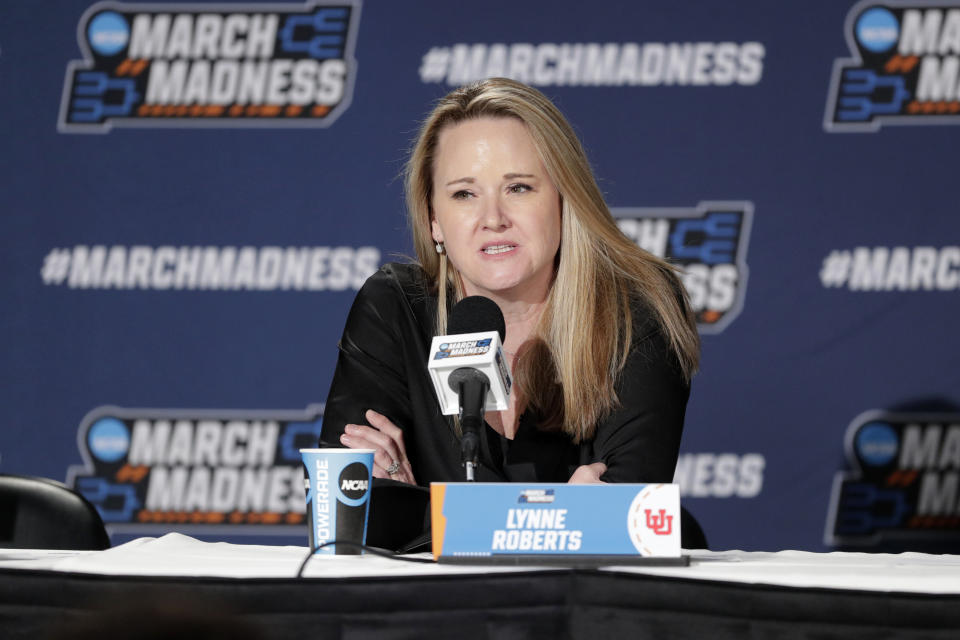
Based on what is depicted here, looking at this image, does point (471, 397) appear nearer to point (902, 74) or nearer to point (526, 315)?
point (526, 315)

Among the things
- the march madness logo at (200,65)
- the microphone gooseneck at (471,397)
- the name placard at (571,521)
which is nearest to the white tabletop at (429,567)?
the name placard at (571,521)

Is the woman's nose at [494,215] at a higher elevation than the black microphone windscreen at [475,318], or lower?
higher

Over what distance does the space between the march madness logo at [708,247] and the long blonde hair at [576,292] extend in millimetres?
1172

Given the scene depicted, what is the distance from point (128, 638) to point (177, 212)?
313cm

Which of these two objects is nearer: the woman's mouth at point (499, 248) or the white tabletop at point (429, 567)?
the white tabletop at point (429, 567)

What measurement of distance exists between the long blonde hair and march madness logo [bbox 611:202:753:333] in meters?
1.17

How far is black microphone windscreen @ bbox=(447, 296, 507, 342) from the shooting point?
150cm

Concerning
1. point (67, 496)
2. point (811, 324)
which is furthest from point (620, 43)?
point (67, 496)

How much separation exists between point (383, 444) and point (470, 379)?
479 millimetres

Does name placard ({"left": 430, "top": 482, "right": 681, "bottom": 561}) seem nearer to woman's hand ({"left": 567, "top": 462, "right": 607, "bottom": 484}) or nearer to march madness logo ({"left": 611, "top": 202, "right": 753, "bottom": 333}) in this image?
woman's hand ({"left": 567, "top": 462, "right": 607, "bottom": 484})

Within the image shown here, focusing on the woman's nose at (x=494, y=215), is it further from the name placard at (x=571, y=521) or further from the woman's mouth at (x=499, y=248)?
the name placard at (x=571, y=521)

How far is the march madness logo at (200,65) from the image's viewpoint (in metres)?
3.41

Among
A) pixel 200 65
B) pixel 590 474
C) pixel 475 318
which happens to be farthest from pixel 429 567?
pixel 200 65

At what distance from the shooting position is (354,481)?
53.1 inches
